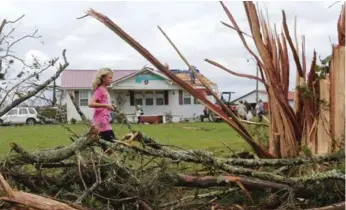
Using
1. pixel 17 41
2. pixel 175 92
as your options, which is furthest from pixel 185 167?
pixel 175 92

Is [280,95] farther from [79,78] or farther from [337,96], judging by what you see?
[79,78]

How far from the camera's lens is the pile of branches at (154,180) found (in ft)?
9.71

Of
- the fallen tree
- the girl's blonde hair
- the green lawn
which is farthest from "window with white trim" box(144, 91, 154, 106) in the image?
the fallen tree

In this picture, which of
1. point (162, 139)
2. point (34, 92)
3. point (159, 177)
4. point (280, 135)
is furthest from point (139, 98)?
point (159, 177)

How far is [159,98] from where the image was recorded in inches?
1516

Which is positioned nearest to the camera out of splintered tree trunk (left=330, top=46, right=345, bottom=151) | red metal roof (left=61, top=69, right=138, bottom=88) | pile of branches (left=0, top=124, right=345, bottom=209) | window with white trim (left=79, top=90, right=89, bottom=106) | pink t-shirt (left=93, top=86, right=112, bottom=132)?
pile of branches (left=0, top=124, right=345, bottom=209)

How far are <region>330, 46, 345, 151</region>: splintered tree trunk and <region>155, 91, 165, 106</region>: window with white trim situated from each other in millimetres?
34786

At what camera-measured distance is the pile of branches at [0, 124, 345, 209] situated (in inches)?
117

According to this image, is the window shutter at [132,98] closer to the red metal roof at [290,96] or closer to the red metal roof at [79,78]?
the red metal roof at [79,78]

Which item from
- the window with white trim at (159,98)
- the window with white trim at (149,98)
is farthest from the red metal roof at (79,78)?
the window with white trim at (159,98)

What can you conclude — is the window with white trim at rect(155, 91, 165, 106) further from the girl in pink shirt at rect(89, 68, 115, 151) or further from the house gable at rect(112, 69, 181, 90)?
the girl in pink shirt at rect(89, 68, 115, 151)

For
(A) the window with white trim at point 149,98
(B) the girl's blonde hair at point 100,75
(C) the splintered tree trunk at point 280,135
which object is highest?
(A) the window with white trim at point 149,98

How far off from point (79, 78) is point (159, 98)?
606 cm

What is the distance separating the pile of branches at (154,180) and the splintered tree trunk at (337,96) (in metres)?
0.24
